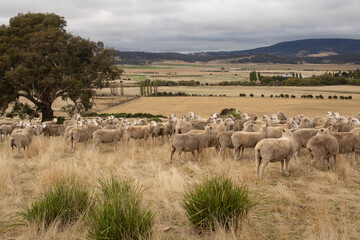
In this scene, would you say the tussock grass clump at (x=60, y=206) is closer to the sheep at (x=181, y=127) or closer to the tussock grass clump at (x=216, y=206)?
the tussock grass clump at (x=216, y=206)

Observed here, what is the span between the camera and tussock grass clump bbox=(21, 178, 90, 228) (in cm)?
660

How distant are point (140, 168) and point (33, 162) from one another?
4.56 m

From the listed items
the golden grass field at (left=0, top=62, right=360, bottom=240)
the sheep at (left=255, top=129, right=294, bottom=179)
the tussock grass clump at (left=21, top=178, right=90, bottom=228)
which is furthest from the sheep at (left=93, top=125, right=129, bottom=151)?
the tussock grass clump at (left=21, top=178, right=90, bottom=228)

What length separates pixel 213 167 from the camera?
1190 centimetres

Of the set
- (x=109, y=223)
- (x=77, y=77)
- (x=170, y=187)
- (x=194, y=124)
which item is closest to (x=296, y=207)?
(x=170, y=187)

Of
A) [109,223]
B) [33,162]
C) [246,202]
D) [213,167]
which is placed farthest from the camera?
[33,162]

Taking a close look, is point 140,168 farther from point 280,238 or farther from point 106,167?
point 280,238

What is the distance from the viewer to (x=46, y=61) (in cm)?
2861

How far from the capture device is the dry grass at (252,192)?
6.31m

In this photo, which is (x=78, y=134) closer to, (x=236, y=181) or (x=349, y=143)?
(x=236, y=181)

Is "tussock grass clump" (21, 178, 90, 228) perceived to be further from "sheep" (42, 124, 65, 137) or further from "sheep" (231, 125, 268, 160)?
"sheep" (42, 124, 65, 137)

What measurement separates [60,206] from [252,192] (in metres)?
4.69

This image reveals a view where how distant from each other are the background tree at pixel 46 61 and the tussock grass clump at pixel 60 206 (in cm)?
2131

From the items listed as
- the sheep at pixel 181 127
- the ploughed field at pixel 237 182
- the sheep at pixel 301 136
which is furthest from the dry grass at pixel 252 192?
the sheep at pixel 181 127
